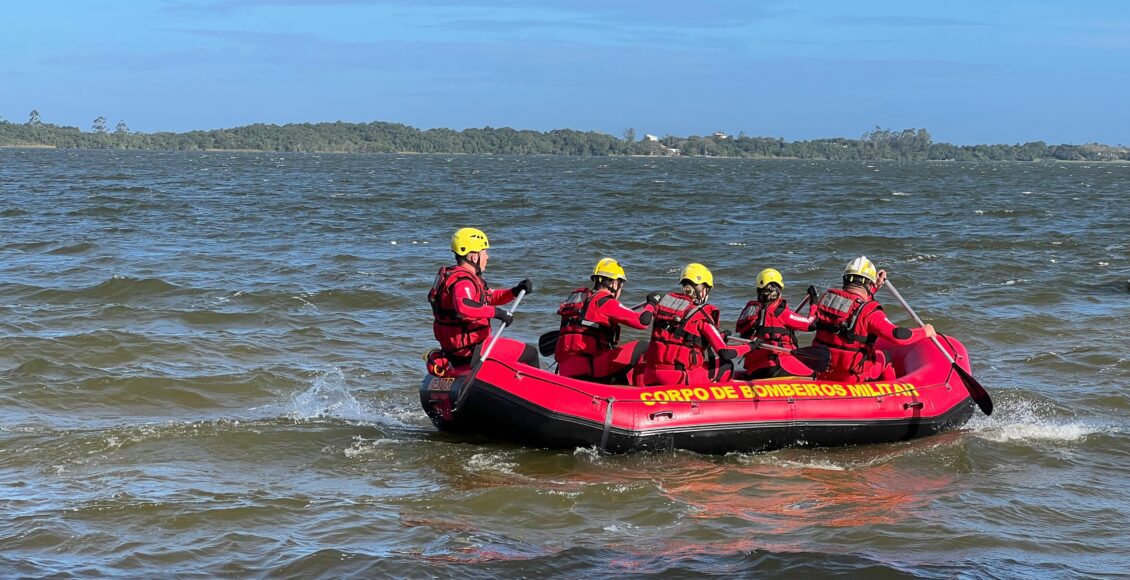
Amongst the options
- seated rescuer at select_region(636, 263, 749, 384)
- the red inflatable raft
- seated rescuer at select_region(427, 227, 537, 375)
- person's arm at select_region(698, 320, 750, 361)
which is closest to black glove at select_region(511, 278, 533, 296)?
seated rescuer at select_region(427, 227, 537, 375)

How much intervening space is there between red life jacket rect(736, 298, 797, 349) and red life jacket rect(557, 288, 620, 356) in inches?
42.7

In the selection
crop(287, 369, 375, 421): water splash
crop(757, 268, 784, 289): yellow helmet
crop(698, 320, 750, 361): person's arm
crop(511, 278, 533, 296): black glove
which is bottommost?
crop(287, 369, 375, 421): water splash

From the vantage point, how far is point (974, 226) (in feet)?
104

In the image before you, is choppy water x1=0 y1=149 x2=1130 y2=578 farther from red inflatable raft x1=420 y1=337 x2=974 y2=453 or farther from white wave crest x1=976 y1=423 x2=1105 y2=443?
red inflatable raft x1=420 y1=337 x2=974 y2=453

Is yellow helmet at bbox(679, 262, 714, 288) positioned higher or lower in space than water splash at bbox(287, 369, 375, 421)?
higher

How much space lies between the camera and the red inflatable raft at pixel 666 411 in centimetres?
929

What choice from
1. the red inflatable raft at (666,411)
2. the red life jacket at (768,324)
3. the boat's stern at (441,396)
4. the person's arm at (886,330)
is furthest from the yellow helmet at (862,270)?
the boat's stern at (441,396)

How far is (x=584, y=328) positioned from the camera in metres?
9.79

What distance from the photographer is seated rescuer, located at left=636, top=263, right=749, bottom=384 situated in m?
9.40

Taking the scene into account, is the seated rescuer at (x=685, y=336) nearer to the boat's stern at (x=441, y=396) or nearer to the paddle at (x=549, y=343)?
the paddle at (x=549, y=343)

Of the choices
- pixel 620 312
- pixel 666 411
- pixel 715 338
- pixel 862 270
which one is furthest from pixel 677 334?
pixel 862 270

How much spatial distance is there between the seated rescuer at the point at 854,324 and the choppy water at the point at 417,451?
71cm

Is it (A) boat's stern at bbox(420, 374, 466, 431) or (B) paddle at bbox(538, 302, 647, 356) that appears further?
(B) paddle at bbox(538, 302, 647, 356)

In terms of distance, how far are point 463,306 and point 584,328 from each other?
1.03 m
